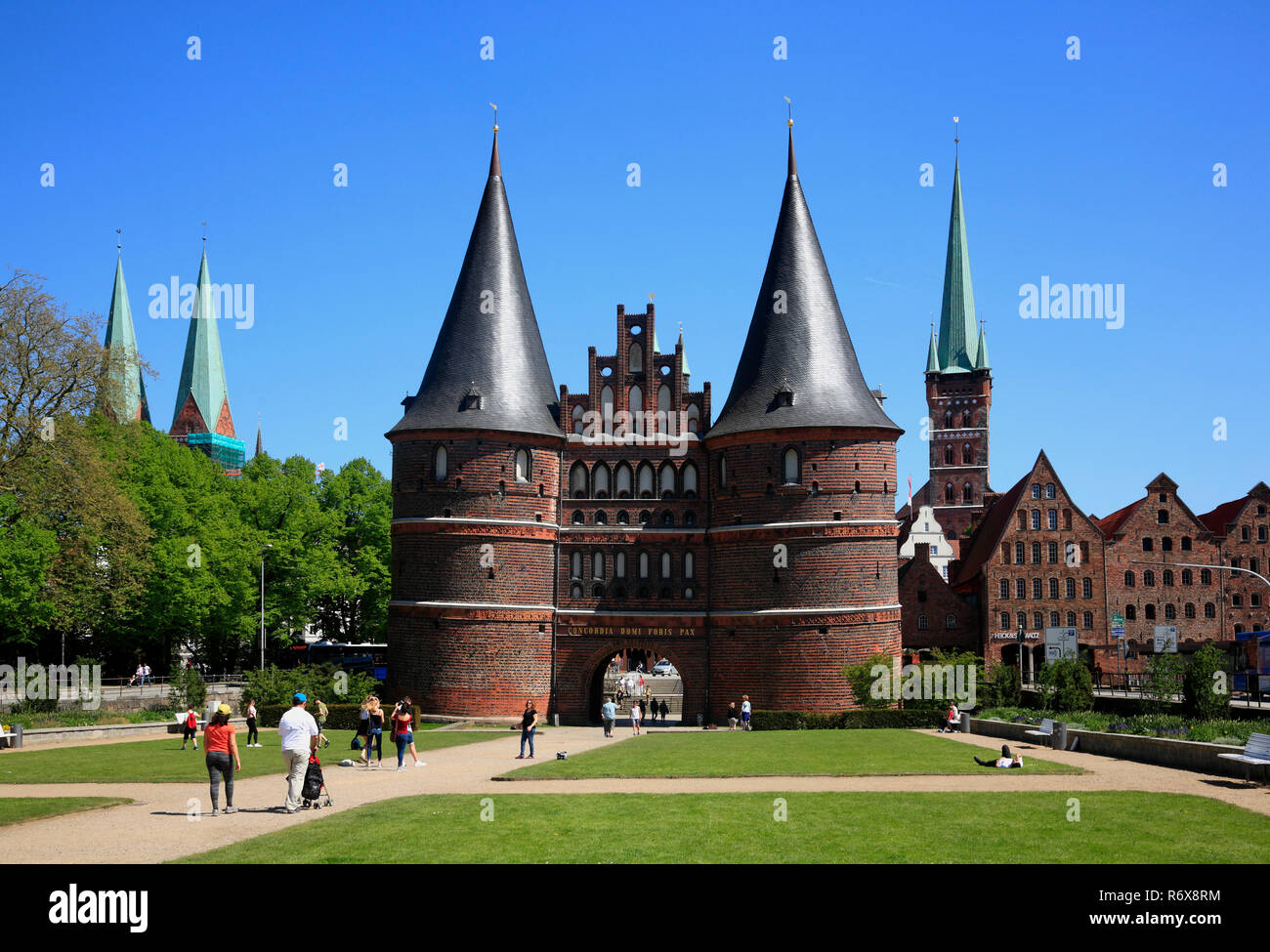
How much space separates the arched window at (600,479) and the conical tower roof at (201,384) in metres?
70.7

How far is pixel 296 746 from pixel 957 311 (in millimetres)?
108983

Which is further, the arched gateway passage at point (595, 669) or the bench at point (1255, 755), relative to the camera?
the arched gateway passage at point (595, 669)

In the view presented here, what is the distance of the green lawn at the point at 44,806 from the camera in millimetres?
19234

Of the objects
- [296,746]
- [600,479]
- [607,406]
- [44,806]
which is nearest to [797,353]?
[607,406]

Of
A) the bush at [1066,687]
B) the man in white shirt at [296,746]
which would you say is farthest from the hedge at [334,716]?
the man in white shirt at [296,746]

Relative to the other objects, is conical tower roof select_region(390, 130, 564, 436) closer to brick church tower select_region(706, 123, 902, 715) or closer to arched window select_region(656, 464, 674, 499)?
arched window select_region(656, 464, 674, 499)

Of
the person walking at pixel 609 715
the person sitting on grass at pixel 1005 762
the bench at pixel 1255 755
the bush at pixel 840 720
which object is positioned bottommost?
Answer: the bush at pixel 840 720

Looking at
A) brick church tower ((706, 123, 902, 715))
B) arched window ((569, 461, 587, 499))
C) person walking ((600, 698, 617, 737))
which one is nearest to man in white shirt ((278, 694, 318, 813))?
person walking ((600, 698, 617, 737))

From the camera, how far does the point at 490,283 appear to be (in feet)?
166

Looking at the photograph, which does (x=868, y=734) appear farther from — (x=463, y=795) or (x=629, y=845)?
(x=629, y=845)

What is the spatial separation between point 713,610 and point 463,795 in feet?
92.6

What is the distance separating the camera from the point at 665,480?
5103cm

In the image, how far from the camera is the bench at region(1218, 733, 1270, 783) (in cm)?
2206

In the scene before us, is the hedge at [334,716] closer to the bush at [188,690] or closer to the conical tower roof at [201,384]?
the bush at [188,690]
